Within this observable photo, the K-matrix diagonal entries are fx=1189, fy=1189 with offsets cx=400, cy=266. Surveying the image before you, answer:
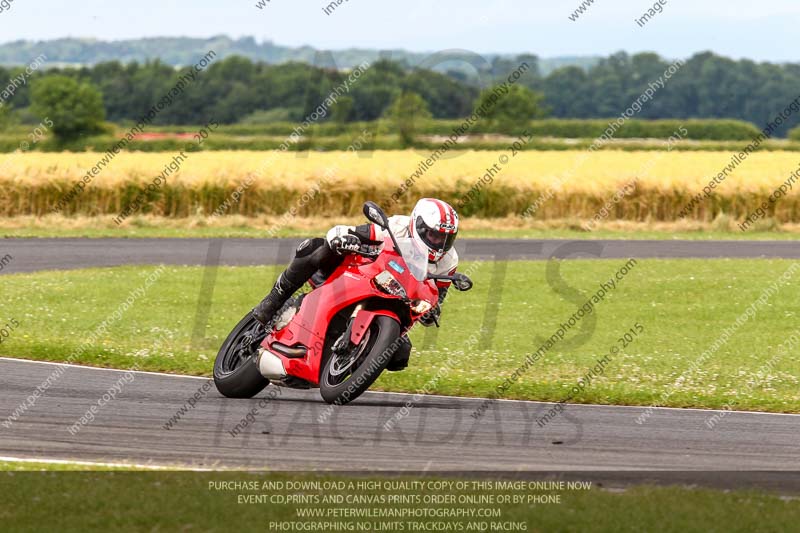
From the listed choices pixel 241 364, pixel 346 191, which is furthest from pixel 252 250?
pixel 241 364

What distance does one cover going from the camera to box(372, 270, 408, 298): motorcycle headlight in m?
10.6

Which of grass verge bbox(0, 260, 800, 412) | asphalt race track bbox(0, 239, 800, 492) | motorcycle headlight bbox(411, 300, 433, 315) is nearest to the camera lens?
asphalt race track bbox(0, 239, 800, 492)

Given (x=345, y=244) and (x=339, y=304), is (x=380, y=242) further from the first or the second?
(x=339, y=304)

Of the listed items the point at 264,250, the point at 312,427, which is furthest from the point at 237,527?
the point at 264,250

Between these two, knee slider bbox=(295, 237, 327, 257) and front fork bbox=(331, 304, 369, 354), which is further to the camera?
knee slider bbox=(295, 237, 327, 257)

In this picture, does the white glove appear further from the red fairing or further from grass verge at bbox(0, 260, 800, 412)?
grass verge at bbox(0, 260, 800, 412)

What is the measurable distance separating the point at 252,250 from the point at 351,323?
1932 cm

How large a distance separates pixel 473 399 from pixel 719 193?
26.8 metres

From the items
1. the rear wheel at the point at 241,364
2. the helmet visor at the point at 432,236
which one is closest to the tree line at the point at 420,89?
the rear wheel at the point at 241,364

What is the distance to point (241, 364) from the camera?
11.7m

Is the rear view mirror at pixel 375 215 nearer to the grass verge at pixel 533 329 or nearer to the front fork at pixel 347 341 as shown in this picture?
the front fork at pixel 347 341

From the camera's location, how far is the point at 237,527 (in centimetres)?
689

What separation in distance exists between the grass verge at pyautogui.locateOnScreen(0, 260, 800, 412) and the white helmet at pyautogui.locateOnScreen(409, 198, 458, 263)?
8.69 feet

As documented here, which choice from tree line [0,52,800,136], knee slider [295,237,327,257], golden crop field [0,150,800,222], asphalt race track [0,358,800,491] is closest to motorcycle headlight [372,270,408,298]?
knee slider [295,237,327,257]
